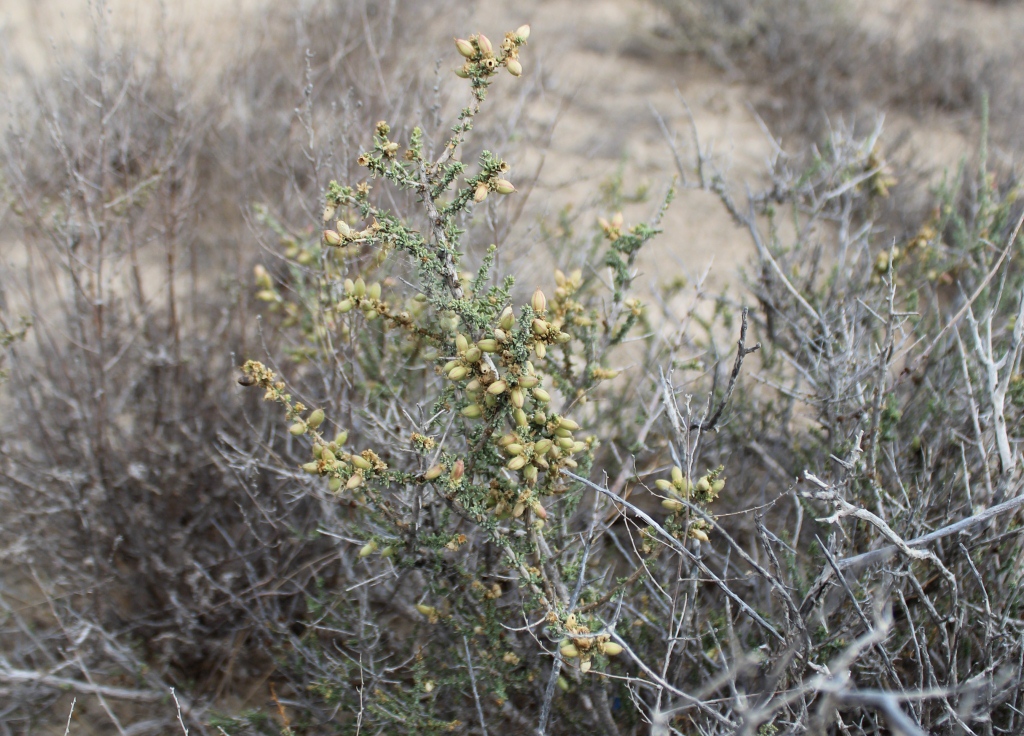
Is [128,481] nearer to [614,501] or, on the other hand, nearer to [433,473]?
[433,473]

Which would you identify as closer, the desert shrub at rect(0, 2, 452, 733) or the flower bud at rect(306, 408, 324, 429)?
the flower bud at rect(306, 408, 324, 429)

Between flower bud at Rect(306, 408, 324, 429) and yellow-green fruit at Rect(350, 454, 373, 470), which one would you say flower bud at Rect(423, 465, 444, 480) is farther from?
flower bud at Rect(306, 408, 324, 429)

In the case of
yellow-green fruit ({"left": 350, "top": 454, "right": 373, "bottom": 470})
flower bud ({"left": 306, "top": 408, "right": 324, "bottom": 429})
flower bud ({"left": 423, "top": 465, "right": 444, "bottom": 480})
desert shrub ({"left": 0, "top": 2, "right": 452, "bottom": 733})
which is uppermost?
flower bud ({"left": 306, "top": 408, "right": 324, "bottom": 429})

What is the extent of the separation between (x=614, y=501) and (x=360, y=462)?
24.3 inches

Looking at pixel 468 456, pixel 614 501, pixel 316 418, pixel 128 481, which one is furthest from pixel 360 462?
pixel 128 481

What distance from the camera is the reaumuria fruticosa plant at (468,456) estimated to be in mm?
1396

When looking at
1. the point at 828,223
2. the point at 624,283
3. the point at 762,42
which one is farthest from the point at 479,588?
the point at 762,42

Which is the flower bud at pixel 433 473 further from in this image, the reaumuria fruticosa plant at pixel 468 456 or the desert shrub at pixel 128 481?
the desert shrub at pixel 128 481

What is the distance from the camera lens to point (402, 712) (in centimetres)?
181

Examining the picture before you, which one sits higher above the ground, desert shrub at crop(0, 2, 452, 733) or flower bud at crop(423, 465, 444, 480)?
flower bud at crop(423, 465, 444, 480)

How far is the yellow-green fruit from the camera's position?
4.70ft

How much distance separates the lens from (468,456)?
61.7 inches

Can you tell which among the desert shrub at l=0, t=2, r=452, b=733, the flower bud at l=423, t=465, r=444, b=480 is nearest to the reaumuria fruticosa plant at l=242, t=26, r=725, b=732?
the flower bud at l=423, t=465, r=444, b=480

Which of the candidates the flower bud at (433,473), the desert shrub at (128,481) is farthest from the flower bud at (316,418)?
the desert shrub at (128,481)
